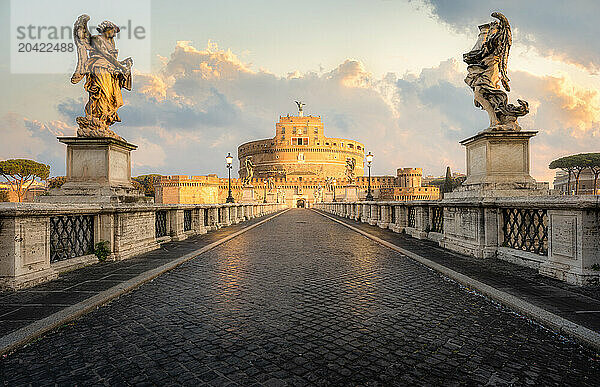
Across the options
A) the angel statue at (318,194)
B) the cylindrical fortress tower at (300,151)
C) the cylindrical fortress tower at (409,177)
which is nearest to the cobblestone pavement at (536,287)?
the angel statue at (318,194)

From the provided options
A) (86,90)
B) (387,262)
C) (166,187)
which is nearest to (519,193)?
(387,262)

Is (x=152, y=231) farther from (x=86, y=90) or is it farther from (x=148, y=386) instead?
(x=148, y=386)

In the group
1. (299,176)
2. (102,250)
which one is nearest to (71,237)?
(102,250)

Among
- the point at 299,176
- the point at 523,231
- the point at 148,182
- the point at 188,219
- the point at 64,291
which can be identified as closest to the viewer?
the point at 64,291

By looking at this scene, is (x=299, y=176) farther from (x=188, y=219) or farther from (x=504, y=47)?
(x=504, y=47)

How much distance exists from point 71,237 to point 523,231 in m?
8.67

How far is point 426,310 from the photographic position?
13.1ft

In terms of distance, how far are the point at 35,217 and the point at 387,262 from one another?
20.6 feet

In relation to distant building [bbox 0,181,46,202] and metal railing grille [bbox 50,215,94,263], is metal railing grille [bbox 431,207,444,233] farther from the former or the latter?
distant building [bbox 0,181,46,202]

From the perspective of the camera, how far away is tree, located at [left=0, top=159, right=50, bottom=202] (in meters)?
61.8

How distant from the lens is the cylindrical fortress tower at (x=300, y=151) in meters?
132

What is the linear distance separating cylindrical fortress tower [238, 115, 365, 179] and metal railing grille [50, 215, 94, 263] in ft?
391

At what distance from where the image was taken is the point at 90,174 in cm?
752

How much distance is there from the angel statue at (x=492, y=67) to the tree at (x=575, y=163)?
74.5 m
